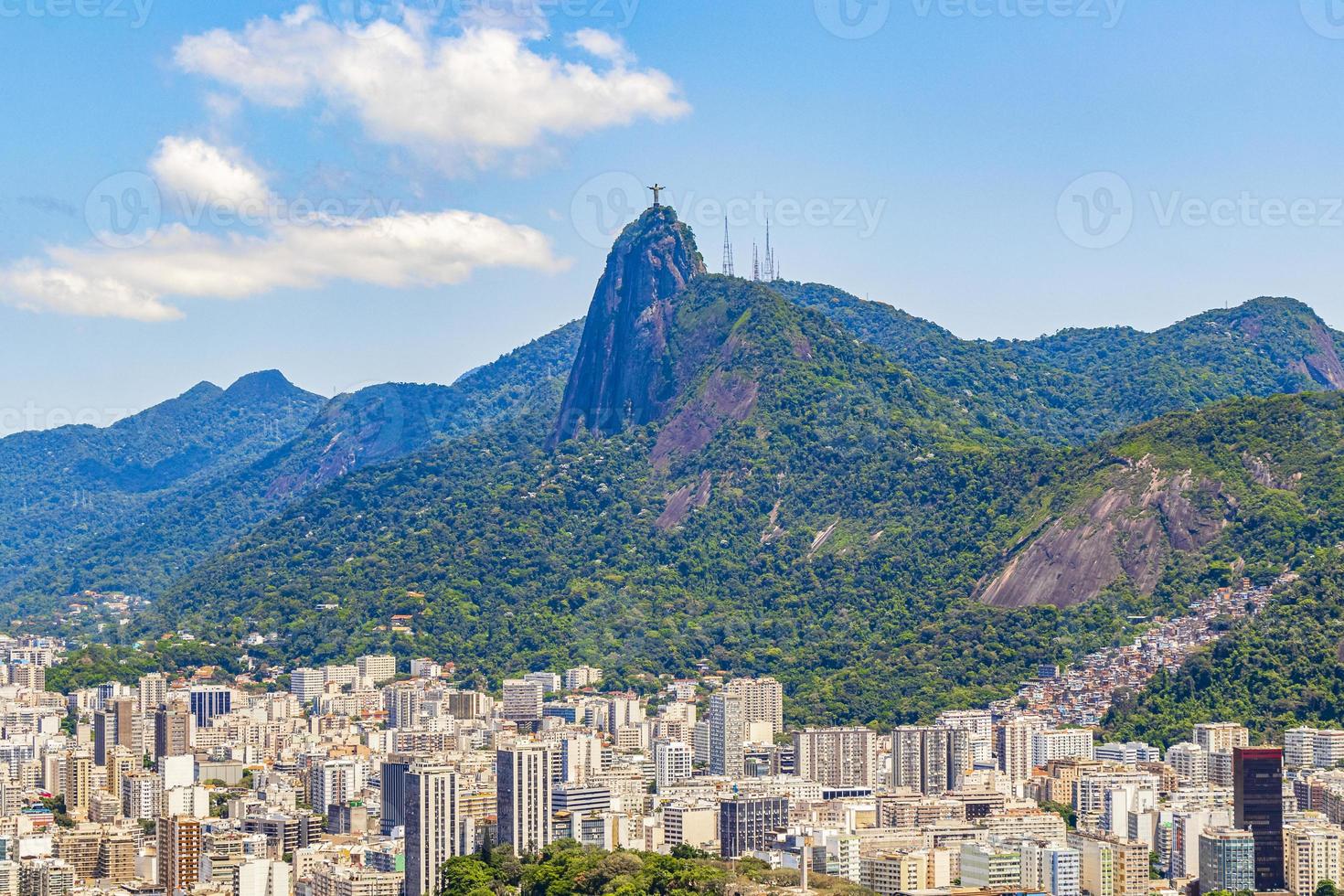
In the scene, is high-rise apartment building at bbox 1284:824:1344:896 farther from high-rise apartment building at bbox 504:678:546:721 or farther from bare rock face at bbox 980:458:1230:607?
high-rise apartment building at bbox 504:678:546:721

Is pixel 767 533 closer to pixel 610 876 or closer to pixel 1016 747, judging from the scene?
pixel 1016 747

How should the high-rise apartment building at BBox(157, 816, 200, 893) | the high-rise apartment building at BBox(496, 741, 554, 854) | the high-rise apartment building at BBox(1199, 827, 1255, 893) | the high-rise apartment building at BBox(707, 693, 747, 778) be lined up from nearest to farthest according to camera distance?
the high-rise apartment building at BBox(1199, 827, 1255, 893)
the high-rise apartment building at BBox(157, 816, 200, 893)
the high-rise apartment building at BBox(496, 741, 554, 854)
the high-rise apartment building at BBox(707, 693, 747, 778)

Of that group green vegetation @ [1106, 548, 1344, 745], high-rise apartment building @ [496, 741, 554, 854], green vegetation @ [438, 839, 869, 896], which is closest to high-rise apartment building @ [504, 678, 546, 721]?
green vegetation @ [1106, 548, 1344, 745]

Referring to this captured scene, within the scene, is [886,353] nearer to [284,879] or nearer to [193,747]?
[193,747]

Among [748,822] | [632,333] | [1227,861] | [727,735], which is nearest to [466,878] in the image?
[748,822]

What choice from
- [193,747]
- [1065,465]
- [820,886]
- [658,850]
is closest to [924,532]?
[1065,465]

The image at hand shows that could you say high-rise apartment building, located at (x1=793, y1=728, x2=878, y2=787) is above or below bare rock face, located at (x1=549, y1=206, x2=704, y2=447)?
below
